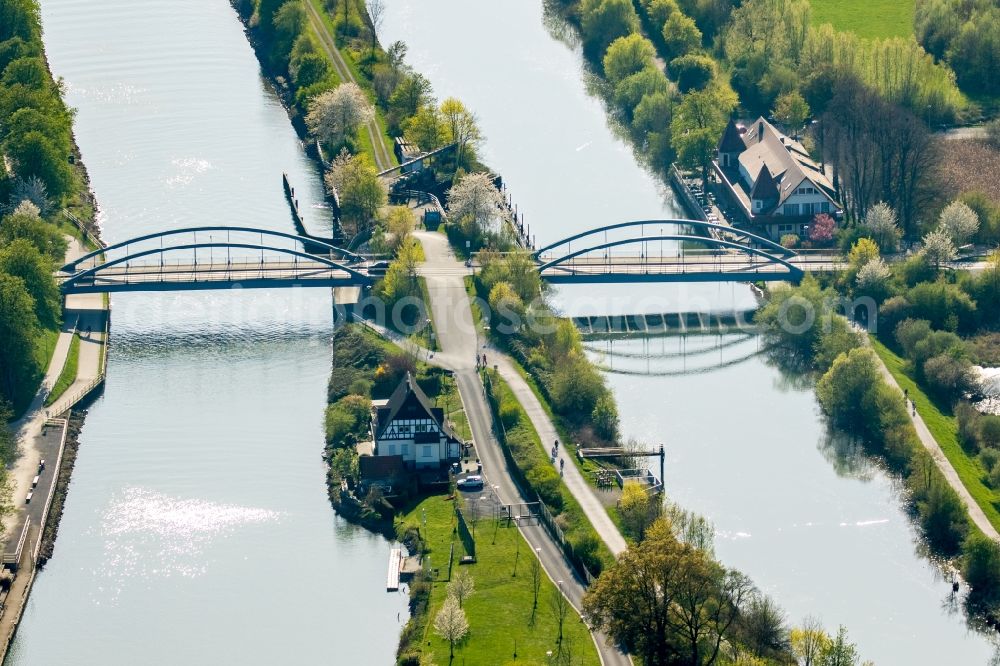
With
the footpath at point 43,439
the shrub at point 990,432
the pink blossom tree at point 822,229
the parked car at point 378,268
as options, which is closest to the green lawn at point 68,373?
the footpath at point 43,439

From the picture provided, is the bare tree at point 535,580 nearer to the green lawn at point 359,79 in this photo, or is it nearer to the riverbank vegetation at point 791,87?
the riverbank vegetation at point 791,87

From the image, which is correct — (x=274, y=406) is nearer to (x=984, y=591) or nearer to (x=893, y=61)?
(x=984, y=591)

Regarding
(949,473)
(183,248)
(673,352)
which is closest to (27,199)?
(183,248)

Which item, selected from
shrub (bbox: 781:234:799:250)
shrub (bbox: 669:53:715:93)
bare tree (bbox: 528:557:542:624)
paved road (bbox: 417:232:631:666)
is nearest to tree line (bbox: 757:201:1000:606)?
shrub (bbox: 781:234:799:250)

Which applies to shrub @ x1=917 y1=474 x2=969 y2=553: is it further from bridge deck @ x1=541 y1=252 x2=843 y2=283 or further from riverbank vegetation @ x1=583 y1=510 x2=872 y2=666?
bridge deck @ x1=541 y1=252 x2=843 y2=283

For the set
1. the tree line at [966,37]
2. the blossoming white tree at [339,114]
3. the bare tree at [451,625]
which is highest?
the tree line at [966,37]

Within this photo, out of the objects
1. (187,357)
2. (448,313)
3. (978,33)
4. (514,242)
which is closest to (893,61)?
(978,33)

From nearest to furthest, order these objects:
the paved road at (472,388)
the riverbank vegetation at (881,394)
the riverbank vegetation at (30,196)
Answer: the paved road at (472,388) → the riverbank vegetation at (881,394) → the riverbank vegetation at (30,196)
